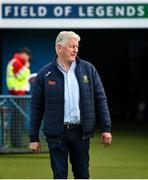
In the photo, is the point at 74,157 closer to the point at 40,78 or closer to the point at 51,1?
the point at 40,78

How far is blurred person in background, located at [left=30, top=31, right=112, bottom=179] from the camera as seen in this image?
262 inches

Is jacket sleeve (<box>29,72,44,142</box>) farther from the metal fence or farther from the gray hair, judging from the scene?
the metal fence

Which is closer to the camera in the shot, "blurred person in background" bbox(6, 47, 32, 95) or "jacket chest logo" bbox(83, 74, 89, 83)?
"jacket chest logo" bbox(83, 74, 89, 83)

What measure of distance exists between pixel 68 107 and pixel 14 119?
506cm

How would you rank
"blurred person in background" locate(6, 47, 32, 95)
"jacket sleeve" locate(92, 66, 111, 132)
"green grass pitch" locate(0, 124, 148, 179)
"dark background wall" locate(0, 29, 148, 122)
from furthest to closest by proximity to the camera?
1. "dark background wall" locate(0, 29, 148, 122)
2. "blurred person in background" locate(6, 47, 32, 95)
3. "green grass pitch" locate(0, 124, 148, 179)
4. "jacket sleeve" locate(92, 66, 111, 132)

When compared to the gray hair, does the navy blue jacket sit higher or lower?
lower

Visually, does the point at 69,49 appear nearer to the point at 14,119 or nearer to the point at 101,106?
the point at 101,106

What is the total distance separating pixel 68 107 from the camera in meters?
6.64

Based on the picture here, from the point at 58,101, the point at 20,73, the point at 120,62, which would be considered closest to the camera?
the point at 58,101

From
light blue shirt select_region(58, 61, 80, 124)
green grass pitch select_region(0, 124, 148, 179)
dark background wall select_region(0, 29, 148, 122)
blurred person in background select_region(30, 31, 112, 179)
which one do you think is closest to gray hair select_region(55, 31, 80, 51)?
blurred person in background select_region(30, 31, 112, 179)

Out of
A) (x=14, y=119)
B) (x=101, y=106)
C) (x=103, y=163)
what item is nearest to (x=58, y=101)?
(x=101, y=106)

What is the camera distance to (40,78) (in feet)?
22.2

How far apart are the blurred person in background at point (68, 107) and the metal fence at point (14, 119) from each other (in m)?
4.75

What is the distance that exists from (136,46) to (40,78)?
17875mm
